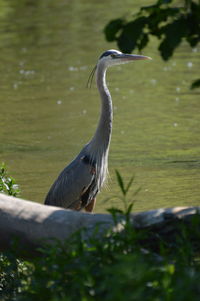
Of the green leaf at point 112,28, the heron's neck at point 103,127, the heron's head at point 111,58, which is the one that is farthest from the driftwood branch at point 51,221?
the heron's head at point 111,58

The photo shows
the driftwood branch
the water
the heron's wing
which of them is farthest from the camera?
the water

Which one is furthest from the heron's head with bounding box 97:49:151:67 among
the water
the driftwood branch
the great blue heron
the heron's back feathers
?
the driftwood branch

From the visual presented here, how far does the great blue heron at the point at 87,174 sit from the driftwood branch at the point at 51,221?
197 cm

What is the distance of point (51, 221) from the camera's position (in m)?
4.38

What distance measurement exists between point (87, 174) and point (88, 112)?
532cm

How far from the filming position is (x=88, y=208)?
7008mm

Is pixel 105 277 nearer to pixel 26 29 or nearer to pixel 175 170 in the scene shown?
pixel 175 170

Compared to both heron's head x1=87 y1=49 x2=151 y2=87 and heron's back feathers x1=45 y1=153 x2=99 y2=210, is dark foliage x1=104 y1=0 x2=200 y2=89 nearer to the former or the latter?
heron's back feathers x1=45 y1=153 x2=99 y2=210

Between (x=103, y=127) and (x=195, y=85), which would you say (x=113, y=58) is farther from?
(x=195, y=85)

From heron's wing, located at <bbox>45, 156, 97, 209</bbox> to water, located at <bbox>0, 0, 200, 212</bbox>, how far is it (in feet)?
2.39

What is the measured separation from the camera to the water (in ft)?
28.9

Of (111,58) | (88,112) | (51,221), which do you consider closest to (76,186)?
(111,58)

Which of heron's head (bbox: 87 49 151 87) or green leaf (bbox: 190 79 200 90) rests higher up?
green leaf (bbox: 190 79 200 90)

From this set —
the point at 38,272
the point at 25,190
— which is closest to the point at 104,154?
the point at 25,190
